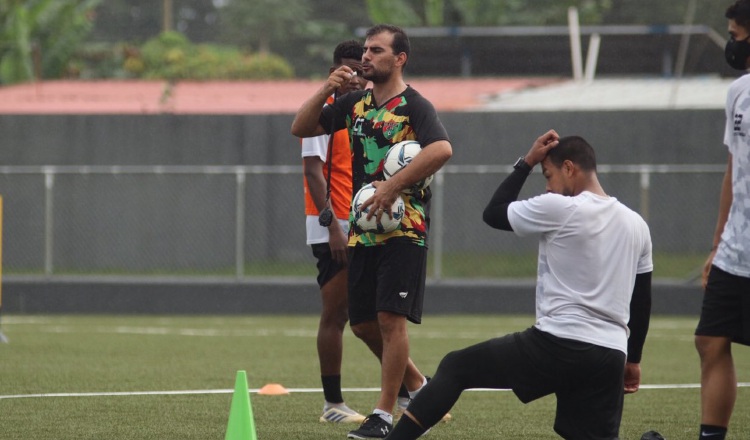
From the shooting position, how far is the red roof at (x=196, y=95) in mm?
22875

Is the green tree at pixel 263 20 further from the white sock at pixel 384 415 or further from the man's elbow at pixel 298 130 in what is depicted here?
the white sock at pixel 384 415

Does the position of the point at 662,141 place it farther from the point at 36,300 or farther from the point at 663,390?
the point at 663,390

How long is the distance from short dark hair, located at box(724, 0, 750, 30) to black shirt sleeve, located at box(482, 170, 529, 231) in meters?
1.25

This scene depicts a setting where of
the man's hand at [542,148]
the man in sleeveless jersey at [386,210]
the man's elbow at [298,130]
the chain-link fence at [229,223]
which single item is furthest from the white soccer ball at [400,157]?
the chain-link fence at [229,223]

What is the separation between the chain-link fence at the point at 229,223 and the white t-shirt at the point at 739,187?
1253 centimetres

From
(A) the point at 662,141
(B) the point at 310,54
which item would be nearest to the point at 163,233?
(A) the point at 662,141

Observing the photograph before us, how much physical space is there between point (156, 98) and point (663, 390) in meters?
18.2

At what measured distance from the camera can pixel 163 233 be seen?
1953 centimetres

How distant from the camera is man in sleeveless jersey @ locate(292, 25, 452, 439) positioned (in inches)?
239

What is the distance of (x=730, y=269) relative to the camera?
18.1 ft

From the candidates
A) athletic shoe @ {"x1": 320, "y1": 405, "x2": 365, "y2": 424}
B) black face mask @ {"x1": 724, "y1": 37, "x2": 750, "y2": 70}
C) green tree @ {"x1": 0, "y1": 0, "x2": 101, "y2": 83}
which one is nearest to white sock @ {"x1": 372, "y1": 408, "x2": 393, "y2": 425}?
athletic shoe @ {"x1": 320, "y1": 405, "x2": 365, "y2": 424}

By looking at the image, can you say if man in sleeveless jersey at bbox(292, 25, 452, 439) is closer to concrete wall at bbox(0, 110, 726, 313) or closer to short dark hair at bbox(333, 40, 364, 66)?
short dark hair at bbox(333, 40, 364, 66)

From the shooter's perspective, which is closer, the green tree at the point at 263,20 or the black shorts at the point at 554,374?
the black shorts at the point at 554,374

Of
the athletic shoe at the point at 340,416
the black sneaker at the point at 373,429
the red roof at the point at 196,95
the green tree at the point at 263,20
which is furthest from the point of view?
the green tree at the point at 263,20
